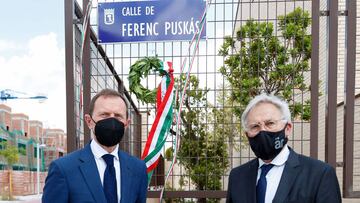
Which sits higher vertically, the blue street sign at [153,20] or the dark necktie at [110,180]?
the blue street sign at [153,20]

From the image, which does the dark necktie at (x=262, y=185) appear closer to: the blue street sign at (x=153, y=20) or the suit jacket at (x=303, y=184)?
the suit jacket at (x=303, y=184)

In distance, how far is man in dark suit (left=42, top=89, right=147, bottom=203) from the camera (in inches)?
72.2

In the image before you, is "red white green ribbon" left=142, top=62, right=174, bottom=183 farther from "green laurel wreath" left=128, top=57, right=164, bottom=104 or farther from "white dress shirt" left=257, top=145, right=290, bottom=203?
"white dress shirt" left=257, top=145, right=290, bottom=203

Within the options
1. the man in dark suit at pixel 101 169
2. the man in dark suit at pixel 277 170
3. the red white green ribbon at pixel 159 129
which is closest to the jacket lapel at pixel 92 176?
the man in dark suit at pixel 101 169

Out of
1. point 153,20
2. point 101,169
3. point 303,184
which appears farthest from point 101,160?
point 153,20

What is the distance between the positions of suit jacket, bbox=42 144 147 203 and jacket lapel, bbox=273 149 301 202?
869 mm

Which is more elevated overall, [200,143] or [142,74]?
[142,74]

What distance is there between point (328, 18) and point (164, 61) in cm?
157

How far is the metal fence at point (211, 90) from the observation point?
3.00 meters

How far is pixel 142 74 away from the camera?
3.18 metres

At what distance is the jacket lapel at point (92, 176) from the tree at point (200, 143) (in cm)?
143

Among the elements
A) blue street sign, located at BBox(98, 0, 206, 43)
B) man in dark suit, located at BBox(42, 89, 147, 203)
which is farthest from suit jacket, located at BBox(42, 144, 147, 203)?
blue street sign, located at BBox(98, 0, 206, 43)

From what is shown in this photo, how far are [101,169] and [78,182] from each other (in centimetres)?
17

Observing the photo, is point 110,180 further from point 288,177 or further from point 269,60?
point 269,60
